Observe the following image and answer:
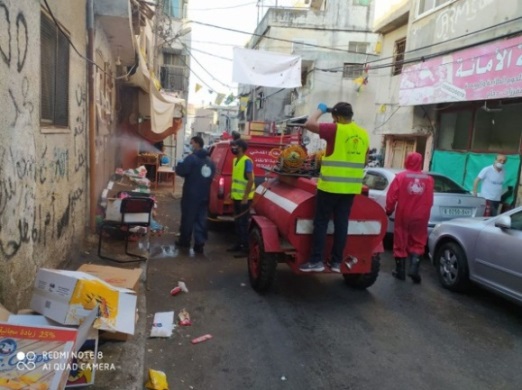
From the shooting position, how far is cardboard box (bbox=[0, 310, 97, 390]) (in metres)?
2.30

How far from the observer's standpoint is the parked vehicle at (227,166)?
7.93 m

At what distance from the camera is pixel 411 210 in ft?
19.4

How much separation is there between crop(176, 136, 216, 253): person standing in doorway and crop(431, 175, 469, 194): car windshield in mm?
4165

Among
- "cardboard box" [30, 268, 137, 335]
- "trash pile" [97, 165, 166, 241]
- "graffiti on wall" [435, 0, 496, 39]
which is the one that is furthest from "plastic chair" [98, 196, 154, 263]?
"graffiti on wall" [435, 0, 496, 39]

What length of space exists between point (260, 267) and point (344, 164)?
1615 mm

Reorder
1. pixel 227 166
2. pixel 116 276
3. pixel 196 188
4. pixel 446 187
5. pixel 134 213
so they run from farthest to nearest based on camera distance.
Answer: pixel 227 166 < pixel 446 187 < pixel 196 188 < pixel 134 213 < pixel 116 276

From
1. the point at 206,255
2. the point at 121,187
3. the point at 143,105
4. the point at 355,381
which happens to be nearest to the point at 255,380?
the point at 355,381

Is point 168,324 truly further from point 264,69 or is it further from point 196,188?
point 264,69

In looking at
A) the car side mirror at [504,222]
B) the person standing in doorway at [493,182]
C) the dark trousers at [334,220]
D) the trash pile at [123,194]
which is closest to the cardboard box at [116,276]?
the dark trousers at [334,220]

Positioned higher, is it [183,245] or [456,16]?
[456,16]

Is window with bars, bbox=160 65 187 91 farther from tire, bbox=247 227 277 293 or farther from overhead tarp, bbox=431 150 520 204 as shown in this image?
tire, bbox=247 227 277 293

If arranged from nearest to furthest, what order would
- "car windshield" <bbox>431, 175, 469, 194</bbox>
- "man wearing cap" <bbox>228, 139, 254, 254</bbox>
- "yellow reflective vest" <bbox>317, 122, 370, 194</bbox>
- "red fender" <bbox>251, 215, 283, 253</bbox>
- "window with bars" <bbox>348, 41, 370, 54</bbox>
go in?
"yellow reflective vest" <bbox>317, 122, 370, 194</bbox>, "red fender" <bbox>251, 215, 283, 253</bbox>, "man wearing cap" <bbox>228, 139, 254, 254</bbox>, "car windshield" <bbox>431, 175, 469, 194</bbox>, "window with bars" <bbox>348, 41, 370, 54</bbox>

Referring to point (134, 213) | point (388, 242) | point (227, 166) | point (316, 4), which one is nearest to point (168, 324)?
point (134, 213)

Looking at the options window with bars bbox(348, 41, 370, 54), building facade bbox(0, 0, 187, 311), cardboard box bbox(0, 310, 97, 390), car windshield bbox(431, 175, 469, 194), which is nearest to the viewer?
cardboard box bbox(0, 310, 97, 390)
